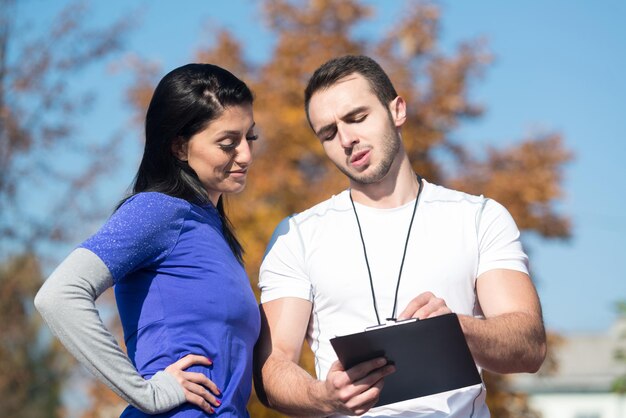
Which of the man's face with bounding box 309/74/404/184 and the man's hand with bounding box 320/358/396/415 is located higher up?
the man's face with bounding box 309/74/404/184

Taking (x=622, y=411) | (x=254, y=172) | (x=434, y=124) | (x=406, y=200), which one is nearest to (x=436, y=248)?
(x=406, y=200)

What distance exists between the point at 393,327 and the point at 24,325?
14.2m

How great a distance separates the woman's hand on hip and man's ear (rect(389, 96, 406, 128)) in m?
1.33

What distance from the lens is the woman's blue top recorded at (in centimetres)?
309

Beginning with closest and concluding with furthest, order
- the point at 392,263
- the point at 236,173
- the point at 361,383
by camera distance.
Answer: the point at 361,383
the point at 236,173
the point at 392,263

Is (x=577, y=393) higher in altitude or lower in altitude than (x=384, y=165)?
lower

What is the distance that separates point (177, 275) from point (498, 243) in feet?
3.78

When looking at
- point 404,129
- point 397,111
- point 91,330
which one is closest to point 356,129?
point 397,111

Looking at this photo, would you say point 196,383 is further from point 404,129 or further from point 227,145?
point 404,129

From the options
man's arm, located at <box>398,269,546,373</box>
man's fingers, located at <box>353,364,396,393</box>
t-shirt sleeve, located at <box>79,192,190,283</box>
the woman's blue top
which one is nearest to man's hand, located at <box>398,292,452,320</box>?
man's arm, located at <box>398,269,546,373</box>

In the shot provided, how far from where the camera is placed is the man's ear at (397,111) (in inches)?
155

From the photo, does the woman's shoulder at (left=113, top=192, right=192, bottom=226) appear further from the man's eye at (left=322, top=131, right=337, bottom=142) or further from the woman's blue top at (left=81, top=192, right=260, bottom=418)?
the man's eye at (left=322, top=131, right=337, bottom=142)

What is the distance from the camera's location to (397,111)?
3.97 metres

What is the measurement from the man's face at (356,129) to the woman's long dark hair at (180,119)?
0.48 metres
